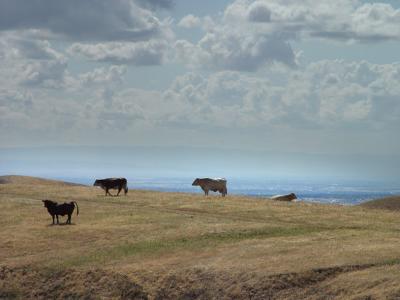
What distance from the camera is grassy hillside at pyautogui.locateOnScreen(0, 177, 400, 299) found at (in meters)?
37.5

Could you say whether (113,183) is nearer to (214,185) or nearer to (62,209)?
(214,185)

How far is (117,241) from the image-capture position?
49000 millimetres

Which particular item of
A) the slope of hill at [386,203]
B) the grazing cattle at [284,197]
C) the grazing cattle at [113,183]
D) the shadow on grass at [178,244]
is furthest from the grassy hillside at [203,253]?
the slope of hill at [386,203]

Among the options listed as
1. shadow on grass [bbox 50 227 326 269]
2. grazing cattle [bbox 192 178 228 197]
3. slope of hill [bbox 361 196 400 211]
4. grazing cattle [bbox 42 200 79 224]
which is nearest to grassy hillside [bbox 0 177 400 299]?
shadow on grass [bbox 50 227 326 269]

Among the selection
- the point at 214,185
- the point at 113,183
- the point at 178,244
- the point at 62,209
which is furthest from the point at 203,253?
the point at 214,185

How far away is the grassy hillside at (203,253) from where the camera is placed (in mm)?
37469

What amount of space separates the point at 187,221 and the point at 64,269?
13.4 metres

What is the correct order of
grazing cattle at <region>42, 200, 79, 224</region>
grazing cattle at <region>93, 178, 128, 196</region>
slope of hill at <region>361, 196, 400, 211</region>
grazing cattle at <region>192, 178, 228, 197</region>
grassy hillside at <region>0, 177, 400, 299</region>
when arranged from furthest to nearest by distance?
1. slope of hill at <region>361, 196, 400, 211</region>
2. grazing cattle at <region>192, 178, 228, 197</region>
3. grazing cattle at <region>93, 178, 128, 196</region>
4. grazing cattle at <region>42, 200, 79, 224</region>
5. grassy hillside at <region>0, 177, 400, 299</region>

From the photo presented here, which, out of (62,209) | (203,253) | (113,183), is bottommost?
(203,253)

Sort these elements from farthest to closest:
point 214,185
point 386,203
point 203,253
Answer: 1. point 386,203
2. point 214,185
3. point 203,253

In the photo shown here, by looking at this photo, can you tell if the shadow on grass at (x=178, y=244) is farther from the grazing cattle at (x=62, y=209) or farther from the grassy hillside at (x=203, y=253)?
the grazing cattle at (x=62, y=209)

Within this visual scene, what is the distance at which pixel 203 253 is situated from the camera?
44.5 metres

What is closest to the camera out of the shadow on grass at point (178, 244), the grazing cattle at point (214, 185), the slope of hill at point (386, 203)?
the shadow on grass at point (178, 244)

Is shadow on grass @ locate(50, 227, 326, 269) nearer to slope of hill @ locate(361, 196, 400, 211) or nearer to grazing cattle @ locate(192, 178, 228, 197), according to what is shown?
grazing cattle @ locate(192, 178, 228, 197)
